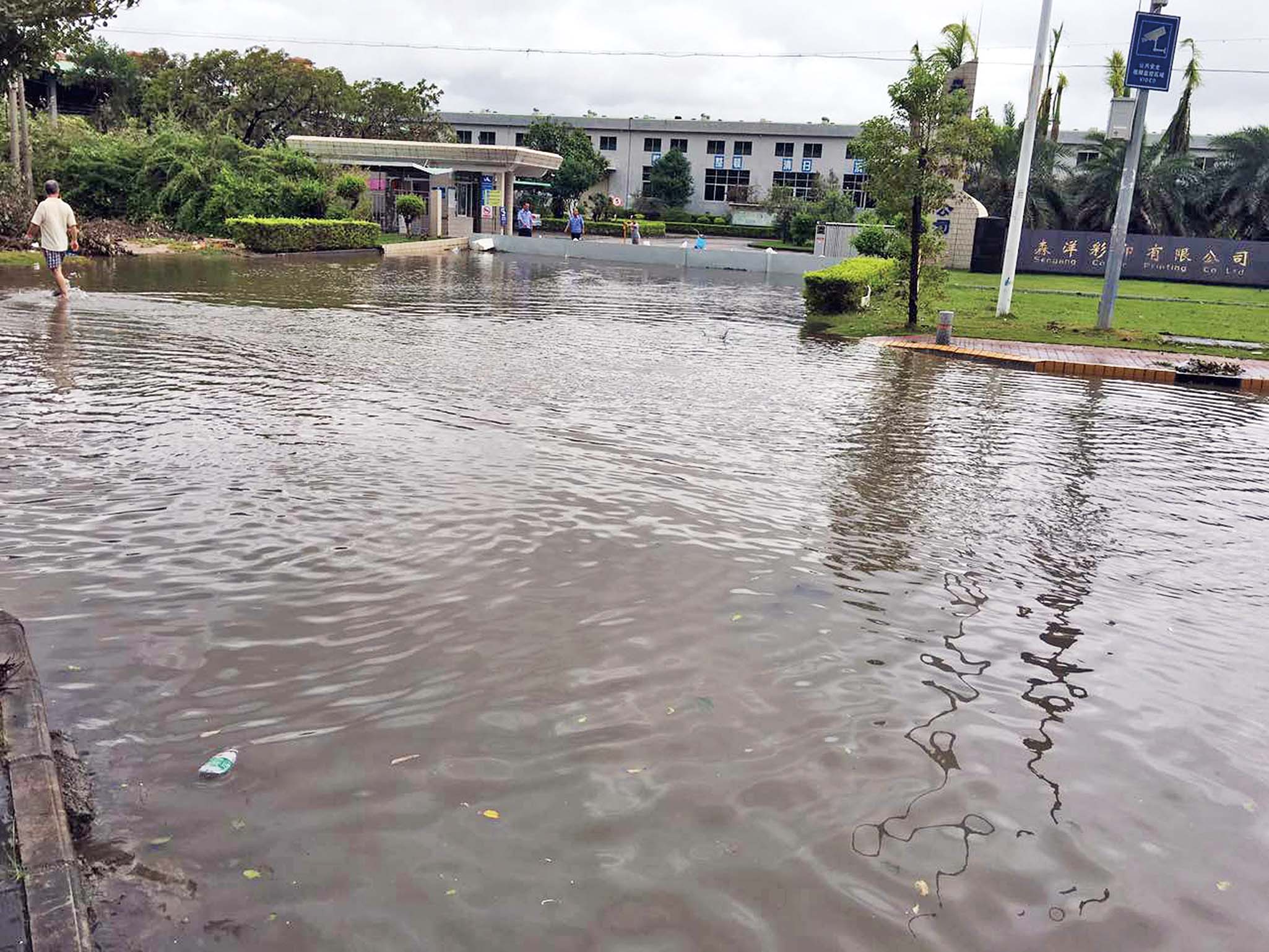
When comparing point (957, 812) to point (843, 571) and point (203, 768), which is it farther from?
point (203, 768)

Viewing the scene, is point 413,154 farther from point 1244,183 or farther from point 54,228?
point 1244,183

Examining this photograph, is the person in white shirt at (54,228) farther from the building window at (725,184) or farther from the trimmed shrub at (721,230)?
→ the building window at (725,184)

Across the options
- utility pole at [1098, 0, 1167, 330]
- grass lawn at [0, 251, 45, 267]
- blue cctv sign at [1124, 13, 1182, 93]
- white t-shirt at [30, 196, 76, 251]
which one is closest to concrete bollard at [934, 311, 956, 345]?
utility pole at [1098, 0, 1167, 330]

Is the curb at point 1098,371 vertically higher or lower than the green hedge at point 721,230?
lower

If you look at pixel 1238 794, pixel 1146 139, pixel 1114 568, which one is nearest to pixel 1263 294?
pixel 1146 139

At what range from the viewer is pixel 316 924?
9.82 feet

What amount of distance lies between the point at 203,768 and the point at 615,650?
75.4 inches

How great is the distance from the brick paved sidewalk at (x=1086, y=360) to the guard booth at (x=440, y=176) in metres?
29.3

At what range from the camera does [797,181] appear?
7088cm

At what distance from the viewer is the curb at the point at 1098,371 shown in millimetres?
13906

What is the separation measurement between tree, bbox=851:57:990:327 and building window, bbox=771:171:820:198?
54.1 m

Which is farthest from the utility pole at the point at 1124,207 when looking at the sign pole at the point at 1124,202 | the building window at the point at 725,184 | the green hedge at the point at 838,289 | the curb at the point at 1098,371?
the building window at the point at 725,184

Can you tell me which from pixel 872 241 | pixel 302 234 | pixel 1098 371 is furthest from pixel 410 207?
pixel 1098 371

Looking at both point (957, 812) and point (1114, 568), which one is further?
point (1114, 568)
